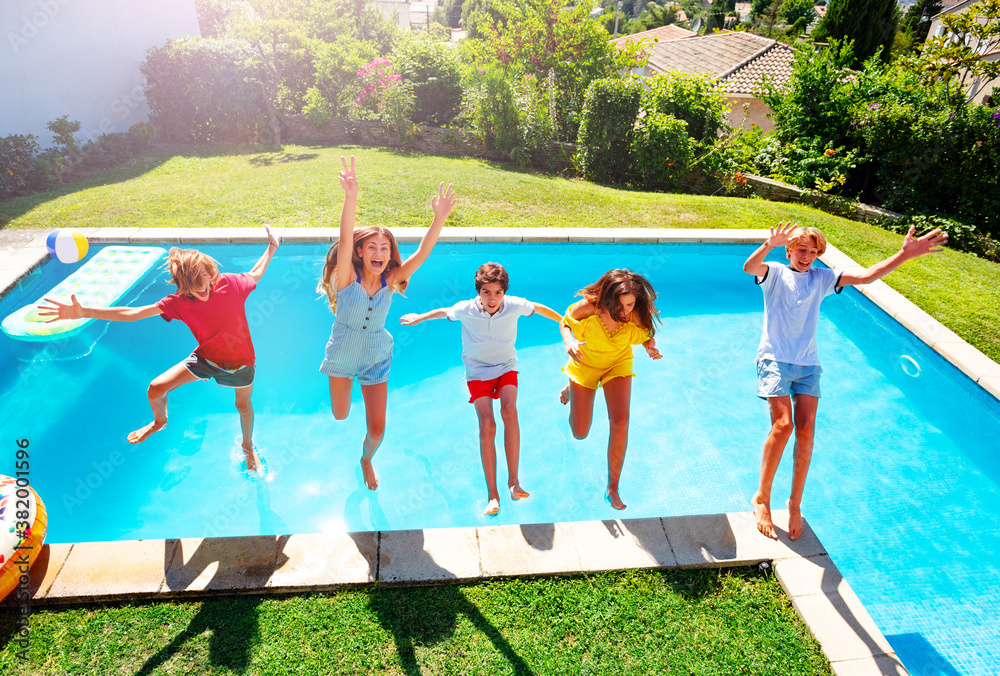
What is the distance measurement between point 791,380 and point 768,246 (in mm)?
1027

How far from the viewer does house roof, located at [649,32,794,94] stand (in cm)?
2136

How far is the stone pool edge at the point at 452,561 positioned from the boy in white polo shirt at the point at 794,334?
55 cm

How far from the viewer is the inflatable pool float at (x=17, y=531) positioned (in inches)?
125

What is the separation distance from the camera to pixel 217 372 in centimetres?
420

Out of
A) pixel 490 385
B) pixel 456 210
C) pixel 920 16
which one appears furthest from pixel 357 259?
pixel 920 16

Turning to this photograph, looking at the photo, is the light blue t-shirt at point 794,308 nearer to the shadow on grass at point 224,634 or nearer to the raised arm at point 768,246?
the raised arm at point 768,246

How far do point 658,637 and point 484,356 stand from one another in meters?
2.22

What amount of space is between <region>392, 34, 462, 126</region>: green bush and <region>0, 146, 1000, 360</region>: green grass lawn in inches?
172

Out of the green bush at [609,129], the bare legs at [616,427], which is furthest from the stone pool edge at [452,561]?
the green bush at [609,129]

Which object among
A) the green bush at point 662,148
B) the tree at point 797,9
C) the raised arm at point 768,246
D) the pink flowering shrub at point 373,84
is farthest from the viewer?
the tree at point 797,9

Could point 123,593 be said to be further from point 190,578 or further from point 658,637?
point 658,637

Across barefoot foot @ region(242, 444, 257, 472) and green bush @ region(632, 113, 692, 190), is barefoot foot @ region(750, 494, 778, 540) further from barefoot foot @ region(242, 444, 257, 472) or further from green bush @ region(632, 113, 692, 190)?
green bush @ region(632, 113, 692, 190)

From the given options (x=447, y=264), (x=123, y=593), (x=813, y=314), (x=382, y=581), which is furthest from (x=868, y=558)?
(x=447, y=264)

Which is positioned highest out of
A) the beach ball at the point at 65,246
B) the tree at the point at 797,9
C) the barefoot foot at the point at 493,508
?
the tree at the point at 797,9
